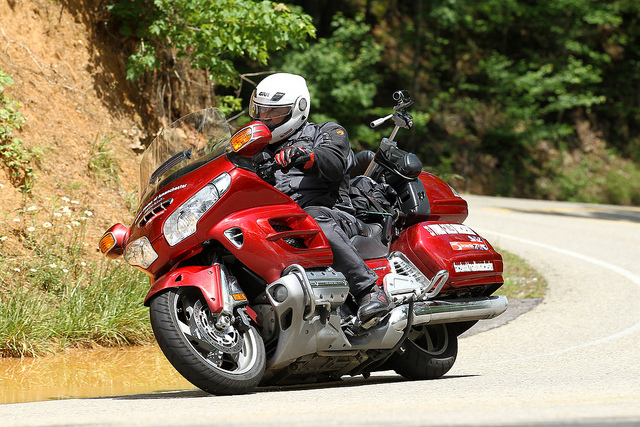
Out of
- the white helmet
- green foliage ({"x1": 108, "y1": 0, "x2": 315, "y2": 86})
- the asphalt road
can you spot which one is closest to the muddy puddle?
the asphalt road

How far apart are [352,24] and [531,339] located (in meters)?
20.5

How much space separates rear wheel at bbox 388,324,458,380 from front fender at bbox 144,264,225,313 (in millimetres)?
1987

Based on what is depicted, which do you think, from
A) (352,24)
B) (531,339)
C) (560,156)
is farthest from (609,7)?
(531,339)

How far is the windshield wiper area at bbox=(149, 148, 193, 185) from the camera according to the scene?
539 centimetres

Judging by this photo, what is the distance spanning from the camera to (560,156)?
101ft

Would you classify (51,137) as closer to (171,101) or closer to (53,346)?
(171,101)

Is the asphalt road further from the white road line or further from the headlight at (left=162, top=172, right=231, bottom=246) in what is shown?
the headlight at (left=162, top=172, right=231, bottom=246)

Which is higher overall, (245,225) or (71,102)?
(71,102)

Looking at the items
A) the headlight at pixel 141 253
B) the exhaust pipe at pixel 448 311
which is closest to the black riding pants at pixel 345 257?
the exhaust pipe at pixel 448 311

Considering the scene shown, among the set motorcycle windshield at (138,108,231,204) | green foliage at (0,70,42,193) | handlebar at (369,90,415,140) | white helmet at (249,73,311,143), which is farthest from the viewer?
green foliage at (0,70,42,193)

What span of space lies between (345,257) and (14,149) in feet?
16.7

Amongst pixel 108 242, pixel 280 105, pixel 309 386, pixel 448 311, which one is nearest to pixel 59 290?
pixel 108 242

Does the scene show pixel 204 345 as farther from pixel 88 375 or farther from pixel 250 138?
pixel 88 375

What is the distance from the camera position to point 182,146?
5.62m
